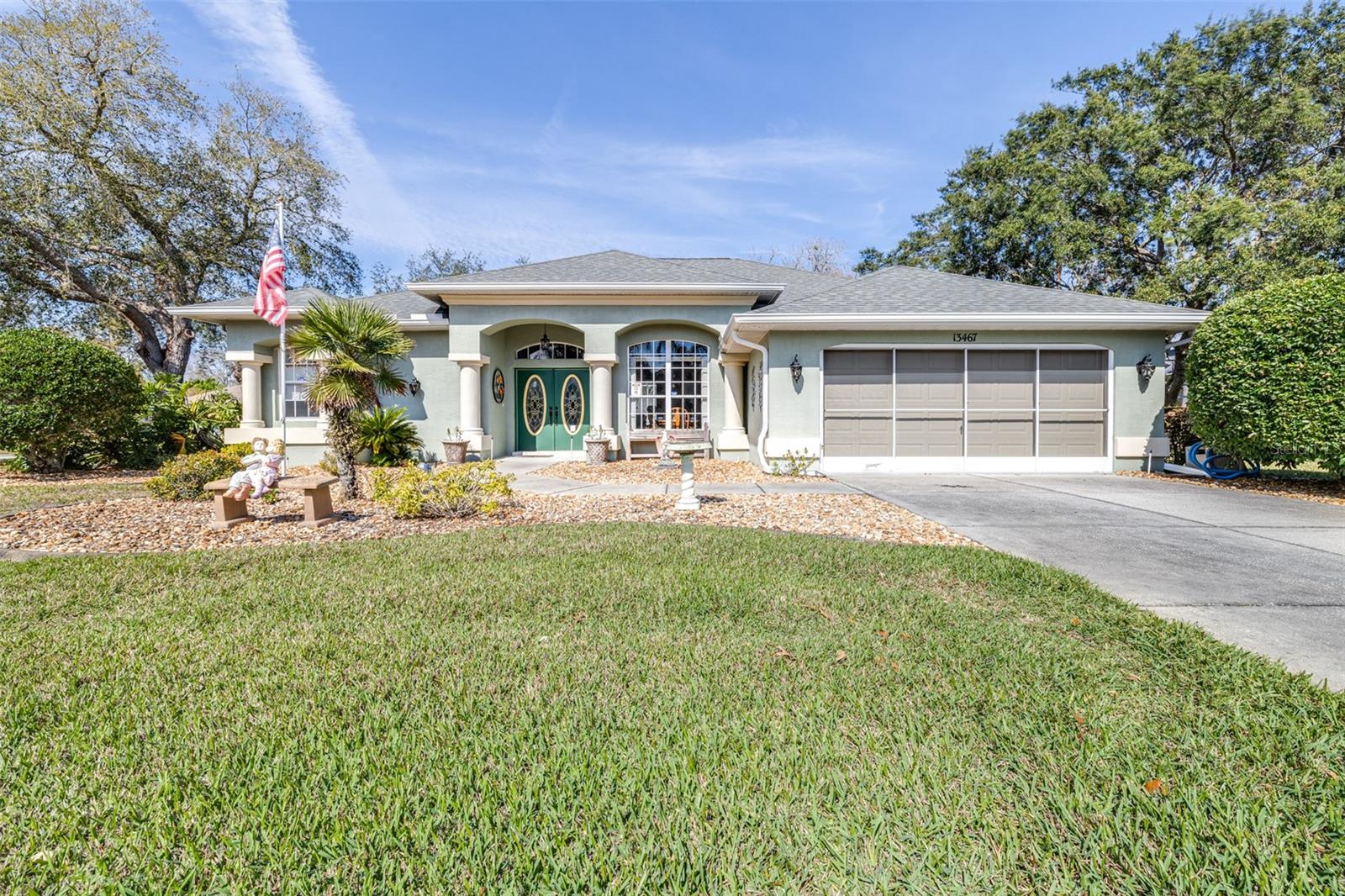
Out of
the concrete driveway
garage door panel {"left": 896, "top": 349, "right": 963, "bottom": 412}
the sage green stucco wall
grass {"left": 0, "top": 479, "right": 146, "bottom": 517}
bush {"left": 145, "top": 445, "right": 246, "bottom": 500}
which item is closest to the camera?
the concrete driveway

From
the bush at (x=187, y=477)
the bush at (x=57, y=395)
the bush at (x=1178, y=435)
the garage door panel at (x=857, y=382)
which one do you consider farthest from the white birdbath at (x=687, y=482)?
the bush at (x=57, y=395)

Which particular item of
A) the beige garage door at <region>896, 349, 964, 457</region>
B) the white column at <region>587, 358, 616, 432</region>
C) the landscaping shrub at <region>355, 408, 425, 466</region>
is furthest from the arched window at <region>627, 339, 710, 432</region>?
the landscaping shrub at <region>355, 408, 425, 466</region>

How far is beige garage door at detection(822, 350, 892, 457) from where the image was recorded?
10.2 meters

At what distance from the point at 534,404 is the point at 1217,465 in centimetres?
1377

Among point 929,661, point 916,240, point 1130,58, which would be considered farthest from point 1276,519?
point 1130,58

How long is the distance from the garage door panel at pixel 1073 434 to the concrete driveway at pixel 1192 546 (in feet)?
5.41

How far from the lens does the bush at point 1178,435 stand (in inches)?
412

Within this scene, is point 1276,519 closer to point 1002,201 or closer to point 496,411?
point 496,411

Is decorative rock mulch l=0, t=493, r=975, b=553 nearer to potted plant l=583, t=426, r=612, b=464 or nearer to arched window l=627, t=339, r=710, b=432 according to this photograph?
potted plant l=583, t=426, r=612, b=464

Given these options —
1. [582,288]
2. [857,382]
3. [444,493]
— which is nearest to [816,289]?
[857,382]

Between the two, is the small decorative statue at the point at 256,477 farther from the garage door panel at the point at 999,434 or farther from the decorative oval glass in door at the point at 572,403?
the garage door panel at the point at 999,434

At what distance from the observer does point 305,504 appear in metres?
5.82

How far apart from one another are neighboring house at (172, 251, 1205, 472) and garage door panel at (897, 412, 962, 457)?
30mm

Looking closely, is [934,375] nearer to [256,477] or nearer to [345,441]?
[345,441]
